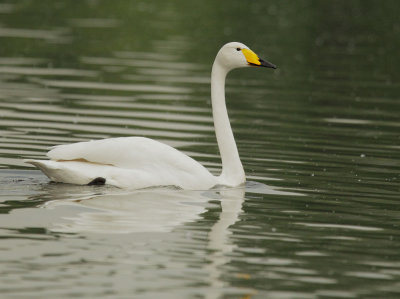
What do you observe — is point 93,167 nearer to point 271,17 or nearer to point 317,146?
point 317,146

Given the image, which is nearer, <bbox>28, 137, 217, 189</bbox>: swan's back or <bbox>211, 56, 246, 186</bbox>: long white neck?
<bbox>28, 137, 217, 189</bbox>: swan's back

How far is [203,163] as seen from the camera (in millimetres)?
16531

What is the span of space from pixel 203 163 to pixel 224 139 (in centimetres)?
162

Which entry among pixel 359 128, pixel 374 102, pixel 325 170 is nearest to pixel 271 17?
pixel 374 102

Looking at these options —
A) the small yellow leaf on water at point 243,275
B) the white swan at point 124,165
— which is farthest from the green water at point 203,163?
the white swan at point 124,165

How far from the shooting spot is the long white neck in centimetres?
1464

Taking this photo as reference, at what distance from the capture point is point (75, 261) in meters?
10.1

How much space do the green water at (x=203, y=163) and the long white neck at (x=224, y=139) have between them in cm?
23

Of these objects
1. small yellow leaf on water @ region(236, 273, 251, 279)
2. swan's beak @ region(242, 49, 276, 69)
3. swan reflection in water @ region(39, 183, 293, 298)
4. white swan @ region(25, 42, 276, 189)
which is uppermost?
swan's beak @ region(242, 49, 276, 69)

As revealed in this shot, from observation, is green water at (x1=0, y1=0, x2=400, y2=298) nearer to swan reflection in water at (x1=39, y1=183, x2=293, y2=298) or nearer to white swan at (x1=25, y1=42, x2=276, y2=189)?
swan reflection in water at (x1=39, y1=183, x2=293, y2=298)

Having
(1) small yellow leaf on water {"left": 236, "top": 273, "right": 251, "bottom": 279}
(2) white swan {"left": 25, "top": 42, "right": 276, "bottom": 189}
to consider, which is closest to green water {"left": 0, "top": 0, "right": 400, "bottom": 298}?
(1) small yellow leaf on water {"left": 236, "top": 273, "right": 251, "bottom": 279}

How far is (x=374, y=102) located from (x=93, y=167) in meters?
11.5

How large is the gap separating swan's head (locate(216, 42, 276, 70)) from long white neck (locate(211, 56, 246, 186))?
0.12 meters

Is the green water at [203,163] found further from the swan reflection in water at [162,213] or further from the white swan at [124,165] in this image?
the white swan at [124,165]
